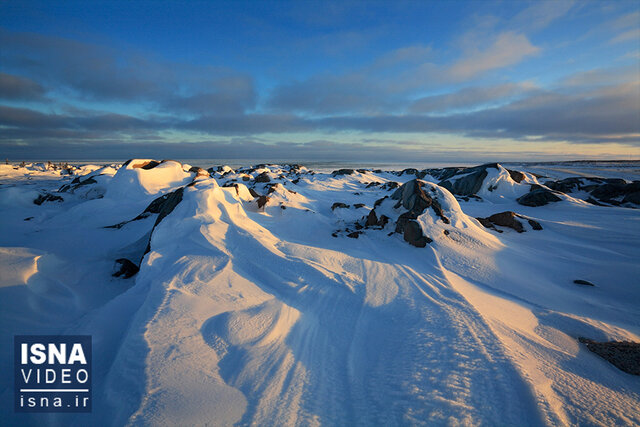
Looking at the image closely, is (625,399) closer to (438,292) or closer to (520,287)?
(438,292)

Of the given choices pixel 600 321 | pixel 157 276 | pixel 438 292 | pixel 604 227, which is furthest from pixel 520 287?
pixel 157 276

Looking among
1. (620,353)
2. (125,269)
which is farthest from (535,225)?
(125,269)

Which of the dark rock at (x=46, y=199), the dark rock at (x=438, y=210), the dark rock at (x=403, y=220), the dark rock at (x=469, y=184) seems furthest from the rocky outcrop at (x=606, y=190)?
the dark rock at (x=46, y=199)

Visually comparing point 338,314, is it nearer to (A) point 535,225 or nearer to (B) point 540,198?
(A) point 535,225

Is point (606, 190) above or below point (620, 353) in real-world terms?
above

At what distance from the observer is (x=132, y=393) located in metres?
2.40

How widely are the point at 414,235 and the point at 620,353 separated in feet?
13.6

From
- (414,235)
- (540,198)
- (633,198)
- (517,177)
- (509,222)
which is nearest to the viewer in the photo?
(414,235)

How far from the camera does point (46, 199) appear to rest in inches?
480

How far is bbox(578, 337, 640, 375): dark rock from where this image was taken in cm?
278

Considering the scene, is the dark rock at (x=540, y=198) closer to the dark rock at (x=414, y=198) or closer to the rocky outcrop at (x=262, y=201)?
the dark rock at (x=414, y=198)

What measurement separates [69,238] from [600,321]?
11924 mm

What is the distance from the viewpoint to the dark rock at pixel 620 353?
2777mm

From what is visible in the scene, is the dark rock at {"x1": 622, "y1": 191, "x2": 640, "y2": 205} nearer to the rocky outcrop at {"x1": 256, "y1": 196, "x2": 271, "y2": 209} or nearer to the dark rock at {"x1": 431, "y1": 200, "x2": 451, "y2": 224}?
the dark rock at {"x1": 431, "y1": 200, "x2": 451, "y2": 224}
